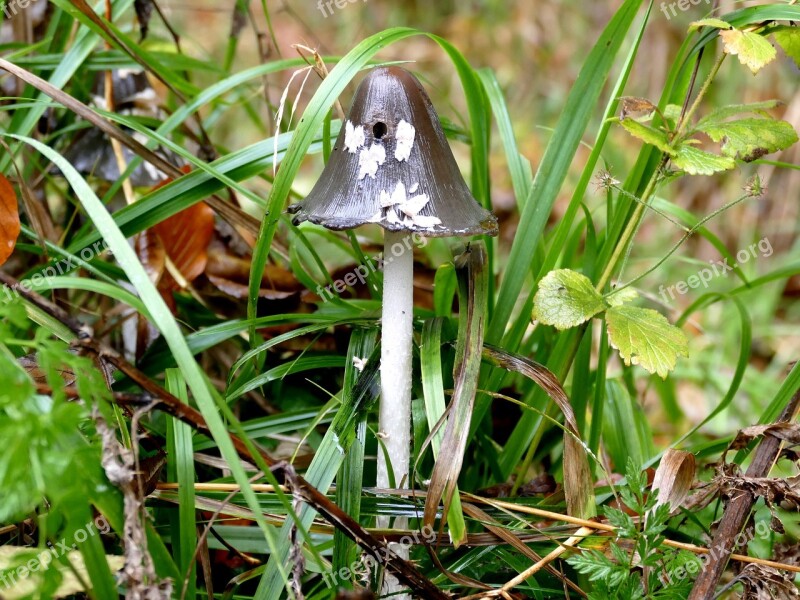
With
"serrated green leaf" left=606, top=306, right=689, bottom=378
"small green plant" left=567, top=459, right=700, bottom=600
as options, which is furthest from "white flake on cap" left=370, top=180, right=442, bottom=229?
"small green plant" left=567, top=459, right=700, bottom=600

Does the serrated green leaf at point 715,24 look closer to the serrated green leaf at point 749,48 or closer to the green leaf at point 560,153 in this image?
the serrated green leaf at point 749,48

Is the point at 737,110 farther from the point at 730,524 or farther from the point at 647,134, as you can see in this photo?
the point at 730,524

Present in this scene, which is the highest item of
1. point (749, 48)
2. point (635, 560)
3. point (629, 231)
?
point (749, 48)

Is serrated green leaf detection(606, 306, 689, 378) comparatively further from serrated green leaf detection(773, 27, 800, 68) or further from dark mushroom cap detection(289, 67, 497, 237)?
serrated green leaf detection(773, 27, 800, 68)

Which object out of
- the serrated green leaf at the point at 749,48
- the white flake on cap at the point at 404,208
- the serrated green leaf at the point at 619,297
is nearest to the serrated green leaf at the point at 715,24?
the serrated green leaf at the point at 749,48

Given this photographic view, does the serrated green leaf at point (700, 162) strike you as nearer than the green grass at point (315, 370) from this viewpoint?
No

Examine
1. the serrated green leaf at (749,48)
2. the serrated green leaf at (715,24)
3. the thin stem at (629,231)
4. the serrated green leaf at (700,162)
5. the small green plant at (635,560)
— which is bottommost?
the small green plant at (635,560)

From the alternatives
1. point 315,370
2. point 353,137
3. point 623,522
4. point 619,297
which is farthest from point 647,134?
point 315,370
